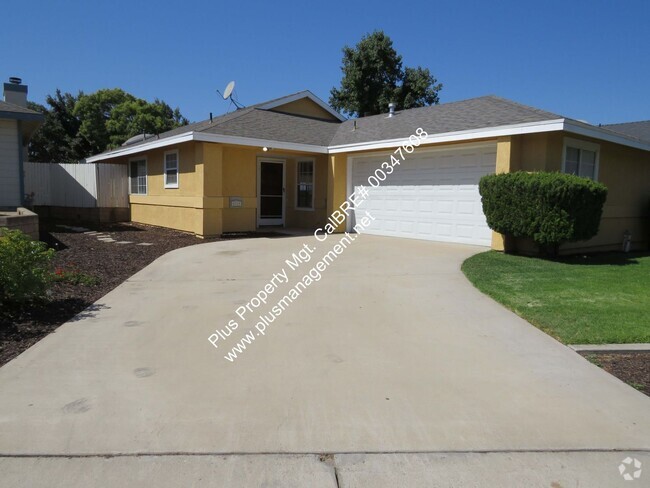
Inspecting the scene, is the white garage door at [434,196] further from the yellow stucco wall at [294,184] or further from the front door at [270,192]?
the front door at [270,192]

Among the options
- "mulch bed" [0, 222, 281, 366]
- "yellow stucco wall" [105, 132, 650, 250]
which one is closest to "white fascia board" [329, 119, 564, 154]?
"yellow stucco wall" [105, 132, 650, 250]

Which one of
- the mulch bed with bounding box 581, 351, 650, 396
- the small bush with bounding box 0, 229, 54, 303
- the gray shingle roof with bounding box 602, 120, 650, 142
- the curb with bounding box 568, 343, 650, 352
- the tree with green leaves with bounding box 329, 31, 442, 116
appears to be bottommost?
the mulch bed with bounding box 581, 351, 650, 396

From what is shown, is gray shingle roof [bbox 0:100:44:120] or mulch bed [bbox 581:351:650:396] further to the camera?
gray shingle roof [bbox 0:100:44:120]

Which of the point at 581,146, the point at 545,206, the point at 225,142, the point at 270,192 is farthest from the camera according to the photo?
the point at 270,192

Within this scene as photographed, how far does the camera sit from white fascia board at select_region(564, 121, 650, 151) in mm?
10102

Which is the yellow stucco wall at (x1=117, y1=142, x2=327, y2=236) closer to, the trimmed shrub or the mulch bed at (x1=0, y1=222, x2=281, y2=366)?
the mulch bed at (x1=0, y1=222, x2=281, y2=366)

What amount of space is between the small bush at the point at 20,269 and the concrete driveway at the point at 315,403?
2.39 ft

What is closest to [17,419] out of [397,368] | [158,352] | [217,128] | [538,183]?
[158,352]

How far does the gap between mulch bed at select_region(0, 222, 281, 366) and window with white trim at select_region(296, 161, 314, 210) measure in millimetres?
2584

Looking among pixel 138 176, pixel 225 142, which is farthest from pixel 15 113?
pixel 138 176

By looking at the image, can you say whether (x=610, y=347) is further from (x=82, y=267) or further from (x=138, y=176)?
(x=138, y=176)

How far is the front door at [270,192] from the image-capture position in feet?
53.9

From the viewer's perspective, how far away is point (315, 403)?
3689 millimetres

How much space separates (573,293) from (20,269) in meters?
7.62
